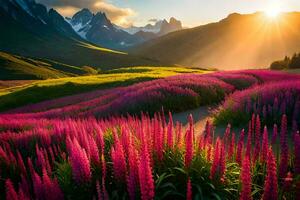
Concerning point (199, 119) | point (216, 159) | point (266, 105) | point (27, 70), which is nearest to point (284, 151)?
point (216, 159)

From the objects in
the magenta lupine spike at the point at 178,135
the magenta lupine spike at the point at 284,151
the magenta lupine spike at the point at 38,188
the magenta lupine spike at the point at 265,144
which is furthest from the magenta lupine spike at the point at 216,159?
the magenta lupine spike at the point at 38,188

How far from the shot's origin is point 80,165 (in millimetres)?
4609

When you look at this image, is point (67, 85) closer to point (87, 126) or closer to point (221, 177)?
point (87, 126)

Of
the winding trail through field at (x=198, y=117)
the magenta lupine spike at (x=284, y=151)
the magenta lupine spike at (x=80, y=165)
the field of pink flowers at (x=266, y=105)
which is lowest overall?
the winding trail through field at (x=198, y=117)

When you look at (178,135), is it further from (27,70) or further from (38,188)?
(27,70)

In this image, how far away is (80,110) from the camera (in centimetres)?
1745

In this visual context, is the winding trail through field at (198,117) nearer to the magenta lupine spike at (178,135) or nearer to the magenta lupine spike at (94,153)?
the magenta lupine spike at (178,135)

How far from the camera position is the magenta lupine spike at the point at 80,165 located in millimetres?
4461

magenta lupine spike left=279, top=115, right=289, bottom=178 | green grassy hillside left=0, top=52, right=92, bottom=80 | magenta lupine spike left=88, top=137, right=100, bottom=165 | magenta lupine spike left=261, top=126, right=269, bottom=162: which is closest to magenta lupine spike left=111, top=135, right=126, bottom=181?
magenta lupine spike left=88, top=137, right=100, bottom=165

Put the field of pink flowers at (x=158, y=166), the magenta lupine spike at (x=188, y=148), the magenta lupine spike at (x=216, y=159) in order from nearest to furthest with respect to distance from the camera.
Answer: the field of pink flowers at (x=158, y=166)
the magenta lupine spike at (x=216, y=159)
the magenta lupine spike at (x=188, y=148)

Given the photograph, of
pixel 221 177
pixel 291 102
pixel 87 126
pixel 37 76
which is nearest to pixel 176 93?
pixel 291 102

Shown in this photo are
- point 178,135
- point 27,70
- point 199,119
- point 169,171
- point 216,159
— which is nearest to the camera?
point 216,159

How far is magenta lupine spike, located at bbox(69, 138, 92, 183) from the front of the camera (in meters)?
4.46

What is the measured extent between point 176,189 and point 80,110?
527 inches
